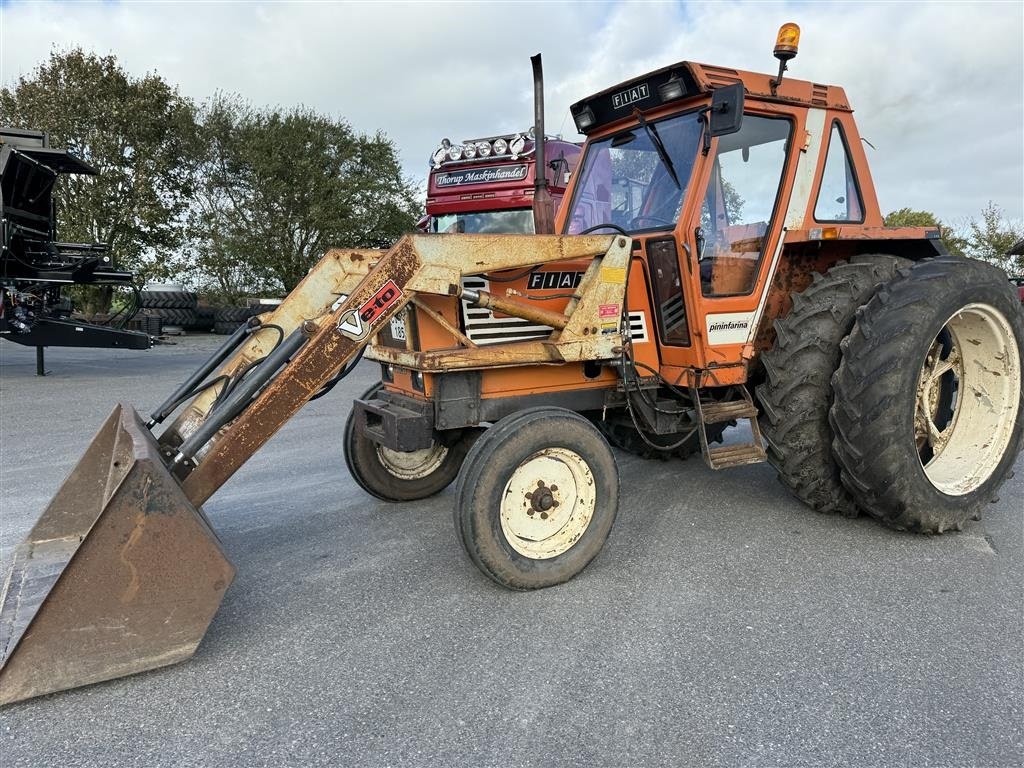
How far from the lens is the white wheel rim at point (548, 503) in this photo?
321 cm

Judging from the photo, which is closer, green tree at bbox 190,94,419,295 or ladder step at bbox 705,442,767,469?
ladder step at bbox 705,442,767,469

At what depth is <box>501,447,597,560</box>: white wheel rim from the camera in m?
3.21

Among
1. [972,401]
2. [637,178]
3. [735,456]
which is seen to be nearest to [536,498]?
[735,456]

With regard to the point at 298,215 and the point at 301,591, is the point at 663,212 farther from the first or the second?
the point at 298,215

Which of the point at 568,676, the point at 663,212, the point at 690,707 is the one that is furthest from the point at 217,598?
the point at 663,212

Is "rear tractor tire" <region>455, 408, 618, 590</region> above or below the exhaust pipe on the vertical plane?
below

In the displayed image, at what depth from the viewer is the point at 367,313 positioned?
3074mm

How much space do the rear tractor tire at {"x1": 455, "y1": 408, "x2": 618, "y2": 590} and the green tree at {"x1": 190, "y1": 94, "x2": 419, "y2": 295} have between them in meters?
17.9

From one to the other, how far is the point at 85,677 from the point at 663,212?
348 centimetres

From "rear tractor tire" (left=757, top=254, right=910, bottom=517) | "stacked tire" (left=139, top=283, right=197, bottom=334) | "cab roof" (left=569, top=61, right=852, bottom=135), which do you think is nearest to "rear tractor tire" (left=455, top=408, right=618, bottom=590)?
"rear tractor tire" (left=757, top=254, right=910, bottom=517)

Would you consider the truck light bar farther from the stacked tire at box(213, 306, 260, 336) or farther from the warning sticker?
the stacked tire at box(213, 306, 260, 336)

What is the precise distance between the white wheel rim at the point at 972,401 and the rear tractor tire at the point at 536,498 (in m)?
2.16

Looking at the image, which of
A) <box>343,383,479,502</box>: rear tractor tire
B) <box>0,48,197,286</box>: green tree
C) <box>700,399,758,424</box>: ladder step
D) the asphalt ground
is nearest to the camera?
the asphalt ground

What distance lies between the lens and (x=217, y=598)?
8.43 ft
